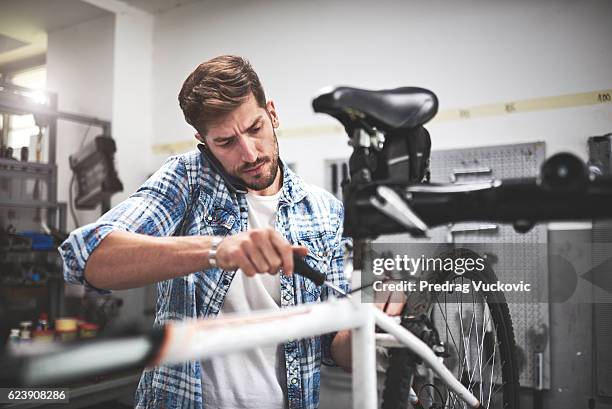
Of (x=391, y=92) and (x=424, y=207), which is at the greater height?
(x=391, y=92)

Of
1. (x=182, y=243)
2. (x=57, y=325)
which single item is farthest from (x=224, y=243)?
(x=57, y=325)

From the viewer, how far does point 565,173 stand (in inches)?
24.0

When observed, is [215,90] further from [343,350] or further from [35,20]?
[35,20]

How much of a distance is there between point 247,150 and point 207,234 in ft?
0.74

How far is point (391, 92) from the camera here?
80 cm

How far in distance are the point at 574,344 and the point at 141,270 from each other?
187cm

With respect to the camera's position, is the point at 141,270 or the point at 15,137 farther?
the point at 15,137

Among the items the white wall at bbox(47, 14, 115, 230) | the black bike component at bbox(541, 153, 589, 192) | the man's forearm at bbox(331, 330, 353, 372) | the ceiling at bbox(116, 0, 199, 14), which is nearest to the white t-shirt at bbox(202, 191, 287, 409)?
the man's forearm at bbox(331, 330, 353, 372)

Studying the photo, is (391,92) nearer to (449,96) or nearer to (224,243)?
(224,243)

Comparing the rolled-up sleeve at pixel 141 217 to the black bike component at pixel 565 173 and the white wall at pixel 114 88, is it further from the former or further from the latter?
the white wall at pixel 114 88

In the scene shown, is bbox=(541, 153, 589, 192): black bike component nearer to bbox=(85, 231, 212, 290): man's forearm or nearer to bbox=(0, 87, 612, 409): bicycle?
bbox=(0, 87, 612, 409): bicycle

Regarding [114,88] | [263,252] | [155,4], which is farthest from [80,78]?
[263,252]

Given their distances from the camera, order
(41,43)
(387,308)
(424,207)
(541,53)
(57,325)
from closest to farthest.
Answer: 1. (424,207)
2. (387,308)
3. (541,53)
4. (57,325)
5. (41,43)

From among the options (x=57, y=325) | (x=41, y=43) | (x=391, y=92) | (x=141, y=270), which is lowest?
(x=57, y=325)
